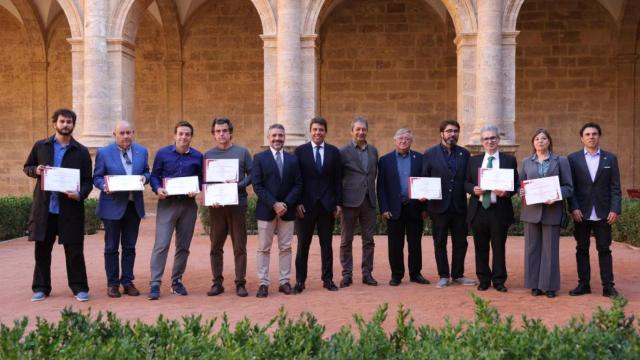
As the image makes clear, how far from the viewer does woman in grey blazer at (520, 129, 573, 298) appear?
6.46 m

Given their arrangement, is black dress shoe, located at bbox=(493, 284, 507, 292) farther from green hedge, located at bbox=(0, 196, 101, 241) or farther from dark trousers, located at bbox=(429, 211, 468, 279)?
green hedge, located at bbox=(0, 196, 101, 241)

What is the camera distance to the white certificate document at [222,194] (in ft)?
21.0

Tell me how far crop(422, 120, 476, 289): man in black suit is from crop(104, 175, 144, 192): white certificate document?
125 inches

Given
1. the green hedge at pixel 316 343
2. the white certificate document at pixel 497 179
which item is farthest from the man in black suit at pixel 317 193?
the green hedge at pixel 316 343

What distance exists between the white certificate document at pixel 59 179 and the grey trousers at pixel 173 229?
0.89 metres

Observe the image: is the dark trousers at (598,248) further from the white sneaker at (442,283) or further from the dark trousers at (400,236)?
the dark trousers at (400,236)

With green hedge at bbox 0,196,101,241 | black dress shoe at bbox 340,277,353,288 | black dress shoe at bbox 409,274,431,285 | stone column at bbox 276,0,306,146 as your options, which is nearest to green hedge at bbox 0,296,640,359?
black dress shoe at bbox 340,277,353,288

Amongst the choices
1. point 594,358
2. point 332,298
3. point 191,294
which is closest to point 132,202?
point 191,294

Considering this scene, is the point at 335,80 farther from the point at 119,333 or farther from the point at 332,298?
the point at 119,333

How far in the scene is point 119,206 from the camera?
21.3ft

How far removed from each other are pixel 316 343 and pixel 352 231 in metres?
3.51

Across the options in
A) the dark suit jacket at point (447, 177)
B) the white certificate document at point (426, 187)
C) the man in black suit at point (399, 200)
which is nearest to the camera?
the white certificate document at point (426, 187)

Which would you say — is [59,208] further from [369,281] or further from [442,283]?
[442,283]

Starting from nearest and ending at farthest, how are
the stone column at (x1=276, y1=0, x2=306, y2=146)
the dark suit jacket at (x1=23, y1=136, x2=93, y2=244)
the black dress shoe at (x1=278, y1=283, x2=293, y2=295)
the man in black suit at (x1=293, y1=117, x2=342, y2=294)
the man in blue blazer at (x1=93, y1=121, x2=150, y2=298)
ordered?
1. the dark suit jacket at (x1=23, y1=136, x2=93, y2=244)
2. the man in blue blazer at (x1=93, y1=121, x2=150, y2=298)
3. the black dress shoe at (x1=278, y1=283, x2=293, y2=295)
4. the man in black suit at (x1=293, y1=117, x2=342, y2=294)
5. the stone column at (x1=276, y1=0, x2=306, y2=146)
